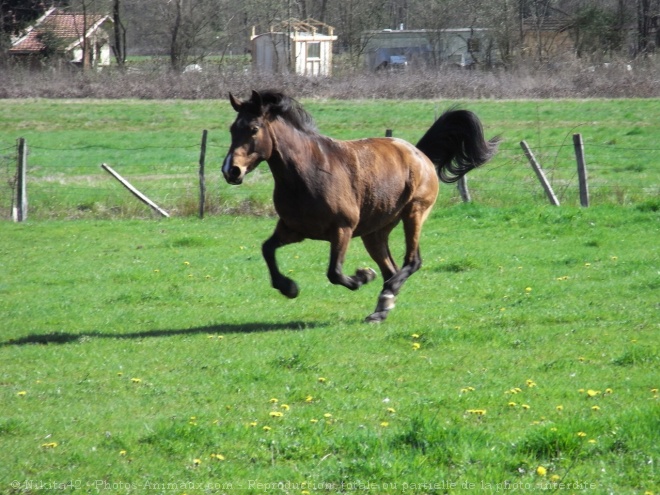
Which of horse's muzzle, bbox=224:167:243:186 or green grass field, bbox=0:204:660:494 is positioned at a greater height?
horse's muzzle, bbox=224:167:243:186

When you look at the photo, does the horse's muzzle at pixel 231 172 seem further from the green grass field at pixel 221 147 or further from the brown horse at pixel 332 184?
the green grass field at pixel 221 147

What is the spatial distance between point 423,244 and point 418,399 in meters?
8.25

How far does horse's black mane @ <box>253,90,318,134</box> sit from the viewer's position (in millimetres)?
9055

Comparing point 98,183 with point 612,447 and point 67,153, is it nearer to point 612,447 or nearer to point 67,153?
point 67,153

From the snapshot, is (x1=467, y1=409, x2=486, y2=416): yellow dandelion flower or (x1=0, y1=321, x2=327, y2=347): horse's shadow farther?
(x1=0, y1=321, x2=327, y2=347): horse's shadow

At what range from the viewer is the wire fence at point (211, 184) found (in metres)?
19.3

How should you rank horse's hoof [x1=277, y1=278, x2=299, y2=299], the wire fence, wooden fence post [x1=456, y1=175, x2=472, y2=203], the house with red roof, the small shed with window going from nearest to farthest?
horse's hoof [x1=277, y1=278, x2=299, y2=299] → wooden fence post [x1=456, y1=175, x2=472, y2=203] → the wire fence → the house with red roof → the small shed with window

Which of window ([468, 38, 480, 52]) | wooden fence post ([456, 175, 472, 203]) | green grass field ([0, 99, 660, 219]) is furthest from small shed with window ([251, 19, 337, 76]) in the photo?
wooden fence post ([456, 175, 472, 203])

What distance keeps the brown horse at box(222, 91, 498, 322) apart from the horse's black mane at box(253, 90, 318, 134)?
10mm

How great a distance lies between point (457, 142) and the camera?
11.6m

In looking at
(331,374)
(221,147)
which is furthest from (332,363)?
(221,147)

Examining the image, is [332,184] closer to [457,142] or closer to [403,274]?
[403,274]

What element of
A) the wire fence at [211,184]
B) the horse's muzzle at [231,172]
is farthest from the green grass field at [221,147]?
the horse's muzzle at [231,172]

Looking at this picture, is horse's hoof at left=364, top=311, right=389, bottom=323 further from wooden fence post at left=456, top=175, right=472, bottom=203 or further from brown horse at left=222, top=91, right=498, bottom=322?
wooden fence post at left=456, top=175, right=472, bottom=203
